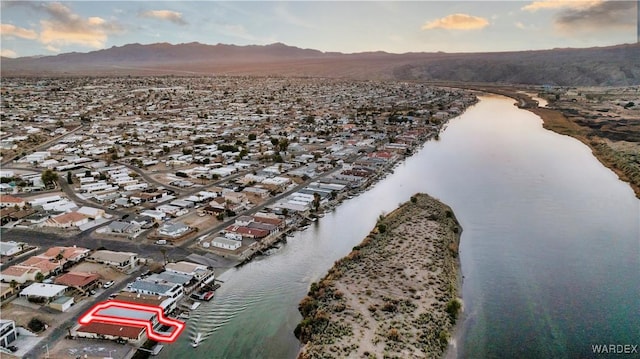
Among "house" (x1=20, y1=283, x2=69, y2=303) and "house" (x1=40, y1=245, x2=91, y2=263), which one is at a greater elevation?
"house" (x1=40, y1=245, x2=91, y2=263)

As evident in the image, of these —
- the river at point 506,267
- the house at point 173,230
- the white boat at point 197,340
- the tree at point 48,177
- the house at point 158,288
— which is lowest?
the white boat at point 197,340

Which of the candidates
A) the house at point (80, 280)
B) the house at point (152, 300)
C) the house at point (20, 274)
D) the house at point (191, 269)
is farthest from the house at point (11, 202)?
the house at point (152, 300)

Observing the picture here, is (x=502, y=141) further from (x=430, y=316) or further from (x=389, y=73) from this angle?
(x=389, y=73)

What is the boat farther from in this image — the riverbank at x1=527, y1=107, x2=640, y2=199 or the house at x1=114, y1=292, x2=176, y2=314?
the riverbank at x1=527, y1=107, x2=640, y2=199

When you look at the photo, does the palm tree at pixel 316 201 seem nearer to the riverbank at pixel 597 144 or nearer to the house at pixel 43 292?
the house at pixel 43 292

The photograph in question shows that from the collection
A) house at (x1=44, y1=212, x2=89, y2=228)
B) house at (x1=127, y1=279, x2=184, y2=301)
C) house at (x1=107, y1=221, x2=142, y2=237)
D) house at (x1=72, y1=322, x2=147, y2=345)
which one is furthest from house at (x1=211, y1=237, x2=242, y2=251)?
house at (x1=44, y1=212, x2=89, y2=228)

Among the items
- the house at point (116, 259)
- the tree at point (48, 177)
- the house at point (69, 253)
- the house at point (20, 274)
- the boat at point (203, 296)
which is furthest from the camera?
the tree at point (48, 177)
